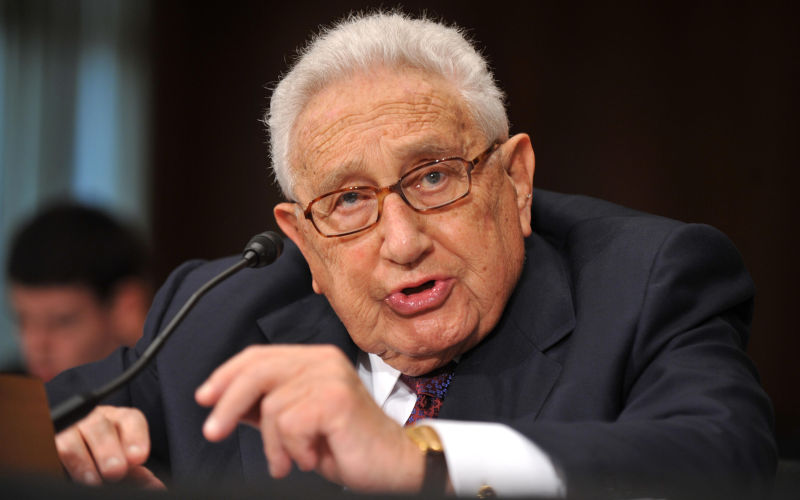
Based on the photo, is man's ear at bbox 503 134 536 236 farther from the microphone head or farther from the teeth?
the microphone head

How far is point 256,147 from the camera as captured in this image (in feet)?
19.0

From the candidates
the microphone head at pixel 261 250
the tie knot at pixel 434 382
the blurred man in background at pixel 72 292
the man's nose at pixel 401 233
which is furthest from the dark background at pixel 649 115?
the microphone head at pixel 261 250

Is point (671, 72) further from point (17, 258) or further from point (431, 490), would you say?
point (431, 490)

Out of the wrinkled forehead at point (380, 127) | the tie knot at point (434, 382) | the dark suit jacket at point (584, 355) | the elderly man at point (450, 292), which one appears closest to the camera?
the dark suit jacket at point (584, 355)

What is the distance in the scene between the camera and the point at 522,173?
1805 mm

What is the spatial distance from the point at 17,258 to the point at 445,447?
2.39 metres

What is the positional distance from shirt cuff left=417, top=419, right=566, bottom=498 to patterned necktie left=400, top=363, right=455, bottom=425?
0.62 m

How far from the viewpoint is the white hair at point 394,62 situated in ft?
5.50

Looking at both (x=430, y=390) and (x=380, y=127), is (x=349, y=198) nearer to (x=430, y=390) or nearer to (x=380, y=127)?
(x=380, y=127)

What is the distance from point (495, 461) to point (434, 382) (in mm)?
733

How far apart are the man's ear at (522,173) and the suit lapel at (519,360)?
4.7 inches

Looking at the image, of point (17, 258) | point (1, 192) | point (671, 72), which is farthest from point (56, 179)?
point (671, 72)

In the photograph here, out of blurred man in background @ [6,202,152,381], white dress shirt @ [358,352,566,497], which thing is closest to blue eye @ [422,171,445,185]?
white dress shirt @ [358,352,566,497]

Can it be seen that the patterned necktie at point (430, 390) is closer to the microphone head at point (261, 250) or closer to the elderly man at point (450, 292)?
the elderly man at point (450, 292)
